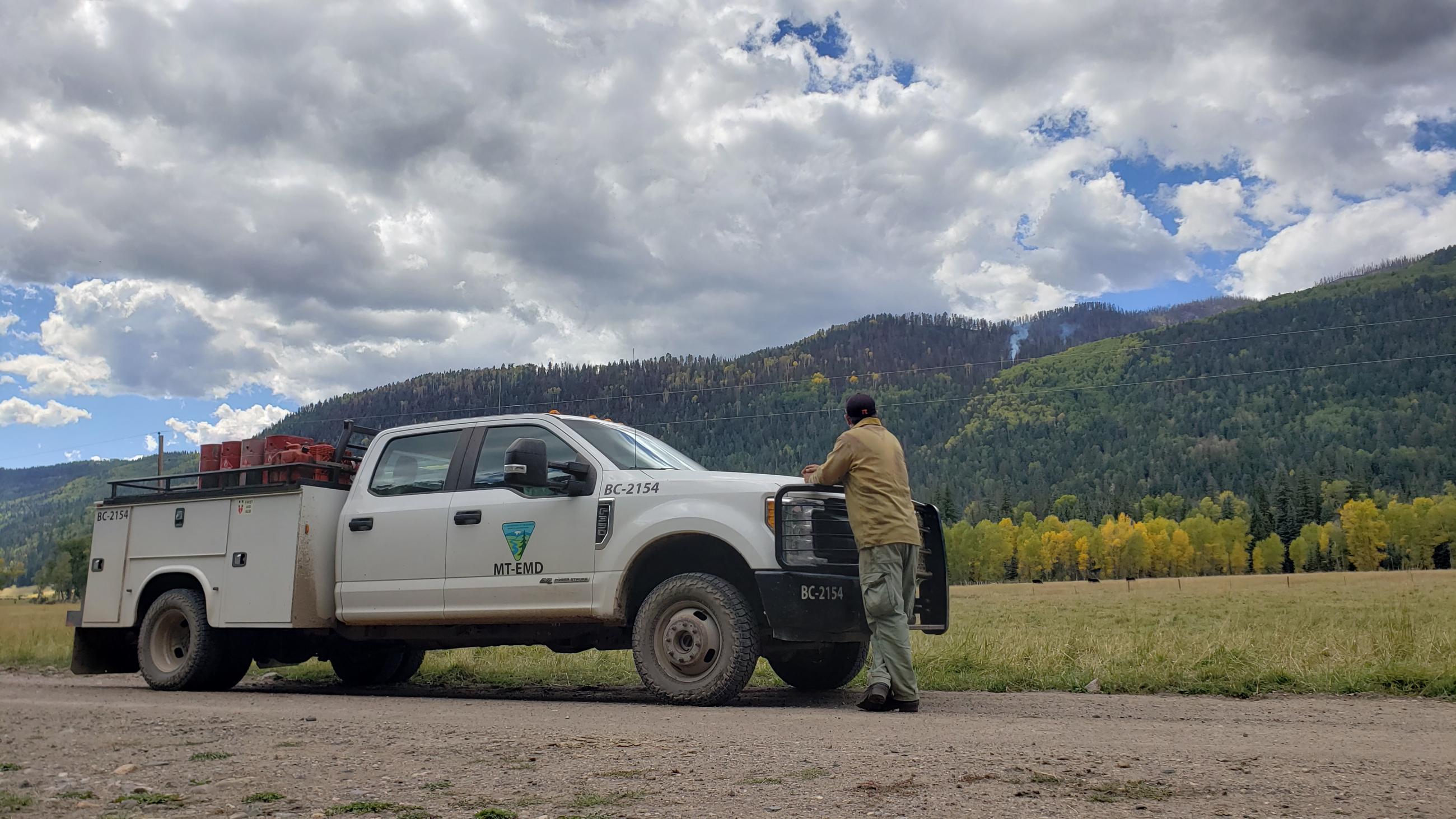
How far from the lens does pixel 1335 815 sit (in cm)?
321

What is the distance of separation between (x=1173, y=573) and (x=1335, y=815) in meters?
135

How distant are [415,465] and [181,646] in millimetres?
3022

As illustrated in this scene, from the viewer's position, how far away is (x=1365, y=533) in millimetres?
104938

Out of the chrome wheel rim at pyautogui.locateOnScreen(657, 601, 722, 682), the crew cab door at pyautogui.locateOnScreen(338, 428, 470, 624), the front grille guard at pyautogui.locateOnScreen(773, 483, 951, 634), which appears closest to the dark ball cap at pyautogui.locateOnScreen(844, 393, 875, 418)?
the front grille guard at pyautogui.locateOnScreen(773, 483, 951, 634)

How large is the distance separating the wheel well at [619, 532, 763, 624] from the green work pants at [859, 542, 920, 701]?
0.80 meters

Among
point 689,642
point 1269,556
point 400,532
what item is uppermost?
point 1269,556

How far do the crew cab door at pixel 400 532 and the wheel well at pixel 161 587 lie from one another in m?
1.82

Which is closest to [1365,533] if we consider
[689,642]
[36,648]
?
[36,648]

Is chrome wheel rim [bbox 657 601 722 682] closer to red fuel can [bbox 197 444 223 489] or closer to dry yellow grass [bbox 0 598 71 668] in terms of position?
red fuel can [bbox 197 444 223 489]

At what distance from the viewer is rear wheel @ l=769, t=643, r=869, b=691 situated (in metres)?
8.12

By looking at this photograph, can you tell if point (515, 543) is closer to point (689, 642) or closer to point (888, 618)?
point (689, 642)

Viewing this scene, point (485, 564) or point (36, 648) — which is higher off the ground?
point (485, 564)

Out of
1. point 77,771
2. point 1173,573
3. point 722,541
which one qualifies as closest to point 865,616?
point 722,541

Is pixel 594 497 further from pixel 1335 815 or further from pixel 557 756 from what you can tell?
pixel 1335 815
